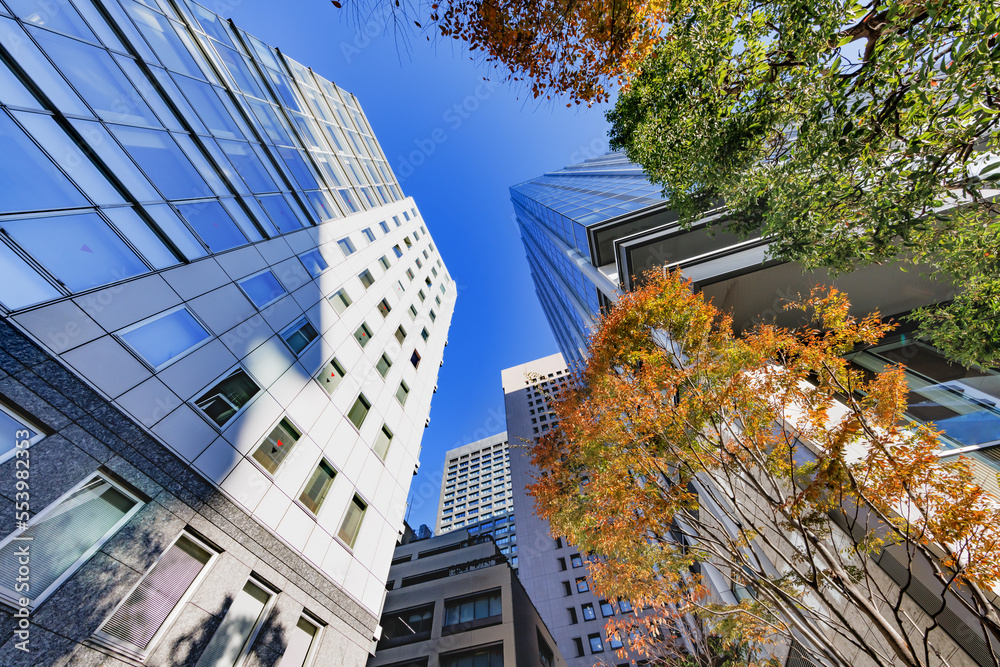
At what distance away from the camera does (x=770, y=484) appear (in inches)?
327

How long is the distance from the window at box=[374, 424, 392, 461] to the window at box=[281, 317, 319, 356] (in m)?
4.73

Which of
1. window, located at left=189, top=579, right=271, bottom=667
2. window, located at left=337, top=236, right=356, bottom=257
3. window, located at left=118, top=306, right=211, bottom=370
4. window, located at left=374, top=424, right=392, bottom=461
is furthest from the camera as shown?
window, located at left=337, top=236, right=356, bottom=257

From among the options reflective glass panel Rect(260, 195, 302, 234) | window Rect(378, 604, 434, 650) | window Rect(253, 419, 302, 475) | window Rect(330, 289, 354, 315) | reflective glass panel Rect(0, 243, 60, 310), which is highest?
reflective glass panel Rect(260, 195, 302, 234)

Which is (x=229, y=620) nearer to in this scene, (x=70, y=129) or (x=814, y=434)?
(x=70, y=129)

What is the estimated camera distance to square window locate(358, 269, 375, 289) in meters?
18.6

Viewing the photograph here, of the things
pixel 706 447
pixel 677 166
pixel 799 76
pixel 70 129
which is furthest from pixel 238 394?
pixel 799 76

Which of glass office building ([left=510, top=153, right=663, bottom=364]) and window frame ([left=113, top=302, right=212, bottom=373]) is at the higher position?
glass office building ([left=510, top=153, right=663, bottom=364])

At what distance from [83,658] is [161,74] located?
14.5 m

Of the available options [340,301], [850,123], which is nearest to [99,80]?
[340,301]

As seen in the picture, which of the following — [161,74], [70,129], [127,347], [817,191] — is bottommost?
[127,347]

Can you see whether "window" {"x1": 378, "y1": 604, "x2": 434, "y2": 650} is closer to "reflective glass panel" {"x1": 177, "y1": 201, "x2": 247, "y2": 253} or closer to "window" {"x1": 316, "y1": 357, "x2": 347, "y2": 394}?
"window" {"x1": 316, "y1": 357, "x2": 347, "y2": 394}

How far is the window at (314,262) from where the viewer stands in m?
14.4

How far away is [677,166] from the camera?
9.05 metres

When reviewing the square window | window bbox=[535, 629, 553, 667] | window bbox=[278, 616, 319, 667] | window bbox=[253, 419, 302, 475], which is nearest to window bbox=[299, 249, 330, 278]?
the square window
